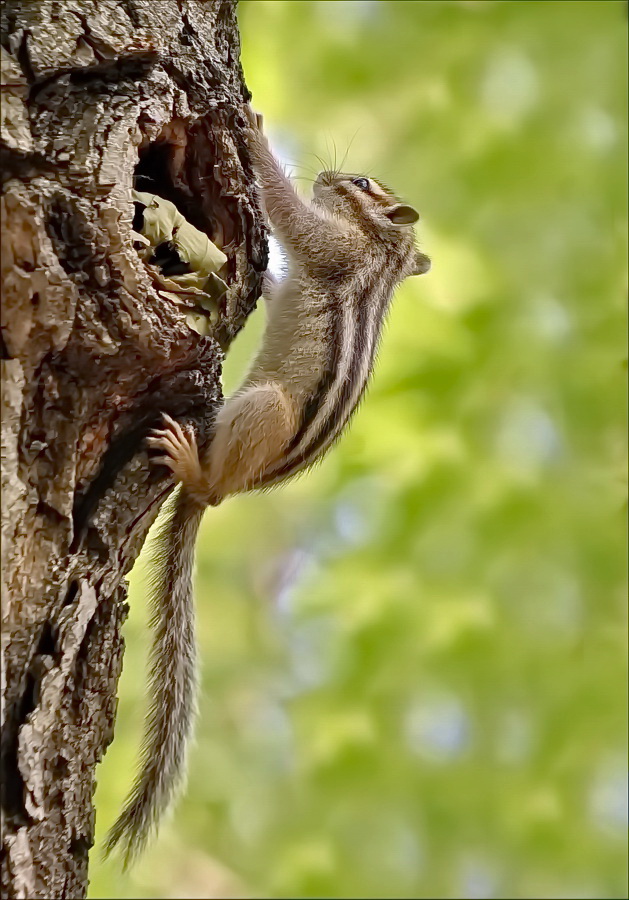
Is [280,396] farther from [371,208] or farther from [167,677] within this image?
[371,208]

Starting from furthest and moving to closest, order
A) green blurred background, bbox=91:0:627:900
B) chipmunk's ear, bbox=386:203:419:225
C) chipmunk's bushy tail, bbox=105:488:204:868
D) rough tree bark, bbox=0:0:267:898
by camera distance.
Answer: green blurred background, bbox=91:0:627:900
chipmunk's ear, bbox=386:203:419:225
chipmunk's bushy tail, bbox=105:488:204:868
rough tree bark, bbox=0:0:267:898

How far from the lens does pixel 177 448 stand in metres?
1.23

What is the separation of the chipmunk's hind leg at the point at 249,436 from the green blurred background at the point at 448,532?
0.84 meters

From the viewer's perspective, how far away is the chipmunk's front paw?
3.92ft

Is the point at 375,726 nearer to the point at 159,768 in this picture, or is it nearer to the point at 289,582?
the point at 289,582

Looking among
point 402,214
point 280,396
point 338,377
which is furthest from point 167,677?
point 402,214

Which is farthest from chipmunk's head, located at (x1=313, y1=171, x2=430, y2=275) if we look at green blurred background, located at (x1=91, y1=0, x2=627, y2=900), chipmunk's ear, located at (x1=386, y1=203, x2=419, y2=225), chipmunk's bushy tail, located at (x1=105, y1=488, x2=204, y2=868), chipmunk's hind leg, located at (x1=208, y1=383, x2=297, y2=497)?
chipmunk's bushy tail, located at (x1=105, y1=488, x2=204, y2=868)

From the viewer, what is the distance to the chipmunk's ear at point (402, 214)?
2139mm

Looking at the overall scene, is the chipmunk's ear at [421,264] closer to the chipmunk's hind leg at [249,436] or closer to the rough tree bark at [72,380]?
the chipmunk's hind leg at [249,436]

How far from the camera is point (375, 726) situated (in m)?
2.38

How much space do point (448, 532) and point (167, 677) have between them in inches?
45.3

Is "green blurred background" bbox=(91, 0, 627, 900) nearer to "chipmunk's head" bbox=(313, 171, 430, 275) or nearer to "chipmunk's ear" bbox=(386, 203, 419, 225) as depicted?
"chipmunk's head" bbox=(313, 171, 430, 275)

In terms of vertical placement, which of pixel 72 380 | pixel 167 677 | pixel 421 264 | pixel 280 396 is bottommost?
pixel 167 677

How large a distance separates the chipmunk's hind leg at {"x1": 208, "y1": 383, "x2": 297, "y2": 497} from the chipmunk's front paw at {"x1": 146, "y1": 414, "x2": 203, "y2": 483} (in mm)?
75
